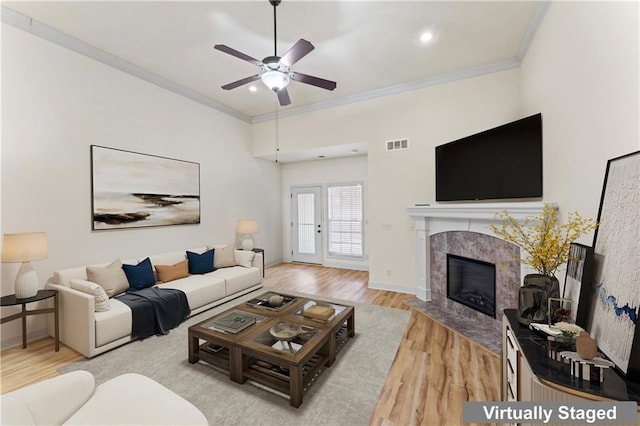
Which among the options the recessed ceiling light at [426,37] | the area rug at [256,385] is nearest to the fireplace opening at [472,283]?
the area rug at [256,385]

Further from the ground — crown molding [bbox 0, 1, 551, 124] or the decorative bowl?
crown molding [bbox 0, 1, 551, 124]

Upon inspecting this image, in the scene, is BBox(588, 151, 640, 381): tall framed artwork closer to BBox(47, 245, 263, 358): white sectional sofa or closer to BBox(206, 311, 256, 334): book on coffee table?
BBox(206, 311, 256, 334): book on coffee table

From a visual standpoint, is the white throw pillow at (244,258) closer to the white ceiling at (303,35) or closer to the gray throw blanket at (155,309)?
the gray throw blanket at (155,309)

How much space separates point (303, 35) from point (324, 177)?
366cm

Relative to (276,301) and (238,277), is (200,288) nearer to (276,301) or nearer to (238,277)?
(238,277)

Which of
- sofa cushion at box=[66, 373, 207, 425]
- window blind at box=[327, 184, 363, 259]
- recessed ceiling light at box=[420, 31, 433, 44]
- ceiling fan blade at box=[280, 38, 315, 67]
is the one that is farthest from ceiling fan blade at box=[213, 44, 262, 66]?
window blind at box=[327, 184, 363, 259]

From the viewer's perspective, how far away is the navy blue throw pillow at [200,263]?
4223 mm

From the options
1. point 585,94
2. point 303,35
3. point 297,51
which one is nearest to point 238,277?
point 297,51

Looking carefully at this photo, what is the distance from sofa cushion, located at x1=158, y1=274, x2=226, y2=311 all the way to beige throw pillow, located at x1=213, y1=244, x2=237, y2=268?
0.50m

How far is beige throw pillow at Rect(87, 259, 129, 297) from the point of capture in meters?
3.07

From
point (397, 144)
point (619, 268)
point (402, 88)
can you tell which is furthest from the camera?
point (397, 144)

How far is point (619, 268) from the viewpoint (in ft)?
4.23

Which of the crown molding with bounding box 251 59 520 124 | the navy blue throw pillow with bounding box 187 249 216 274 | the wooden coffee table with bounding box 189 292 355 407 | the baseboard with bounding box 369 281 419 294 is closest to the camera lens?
the wooden coffee table with bounding box 189 292 355 407

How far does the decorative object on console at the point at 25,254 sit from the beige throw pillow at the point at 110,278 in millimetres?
462
